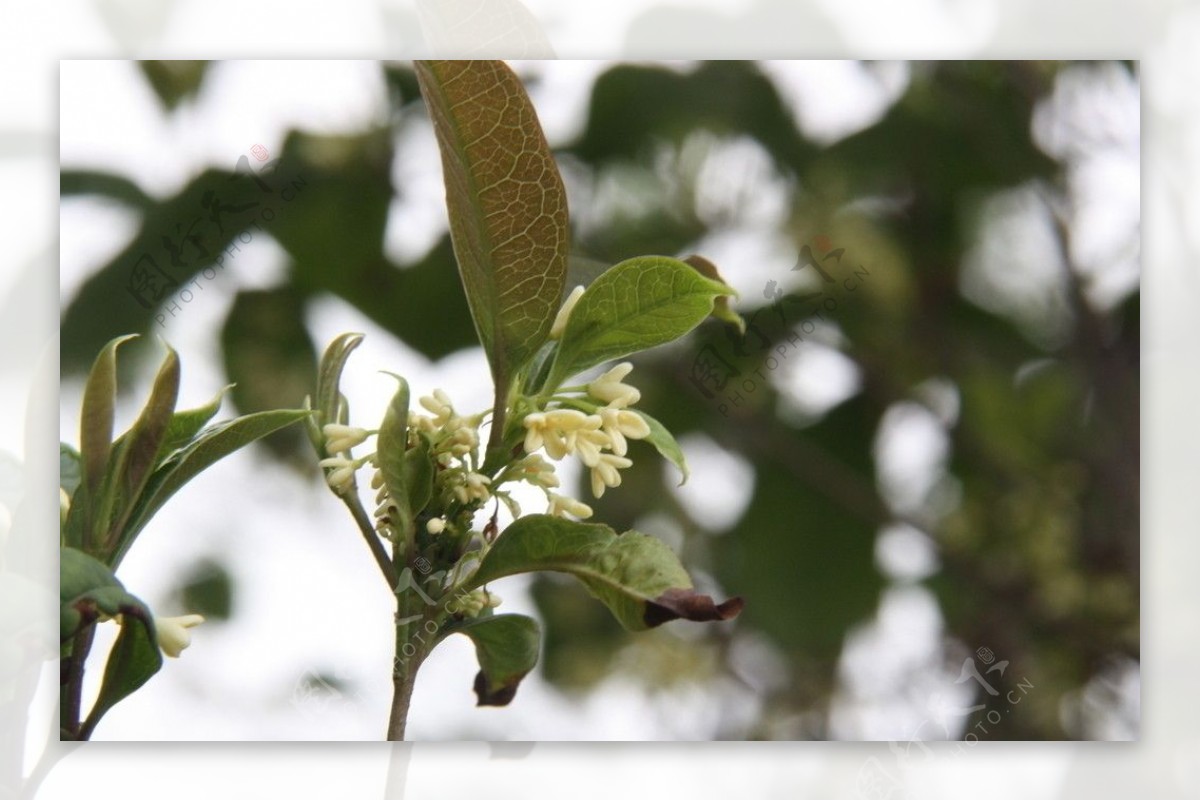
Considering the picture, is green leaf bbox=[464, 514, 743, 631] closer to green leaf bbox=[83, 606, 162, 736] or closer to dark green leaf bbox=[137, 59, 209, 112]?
green leaf bbox=[83, 606, 162, 736]

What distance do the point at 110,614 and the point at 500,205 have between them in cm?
34

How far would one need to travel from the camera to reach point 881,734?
1151 millimetres

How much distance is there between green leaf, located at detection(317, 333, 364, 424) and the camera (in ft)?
2.62

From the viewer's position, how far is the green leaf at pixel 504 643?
795 mm

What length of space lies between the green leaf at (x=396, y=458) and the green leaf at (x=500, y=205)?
6cm

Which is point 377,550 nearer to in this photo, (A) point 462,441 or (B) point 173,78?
(A) point 462,441

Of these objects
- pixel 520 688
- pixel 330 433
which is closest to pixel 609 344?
pixel 330 433

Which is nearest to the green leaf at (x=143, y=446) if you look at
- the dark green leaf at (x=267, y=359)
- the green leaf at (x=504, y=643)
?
the green leaf at (x=504, y=643)

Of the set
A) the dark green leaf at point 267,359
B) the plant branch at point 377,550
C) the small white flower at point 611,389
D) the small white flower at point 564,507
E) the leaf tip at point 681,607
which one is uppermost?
the dark green leaf at point 267,359

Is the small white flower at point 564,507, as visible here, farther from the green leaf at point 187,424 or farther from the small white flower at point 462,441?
the green leaf at point 187,424

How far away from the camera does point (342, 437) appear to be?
2.50 feet

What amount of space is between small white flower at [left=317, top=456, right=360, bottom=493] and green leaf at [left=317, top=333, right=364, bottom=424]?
0.04 meters

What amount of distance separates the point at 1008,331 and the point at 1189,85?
27 cm

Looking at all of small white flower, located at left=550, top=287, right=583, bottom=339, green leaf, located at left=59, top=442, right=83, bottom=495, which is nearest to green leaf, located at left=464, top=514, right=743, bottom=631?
small white flower, located at left=550, top=287, right=583, bottom=339
